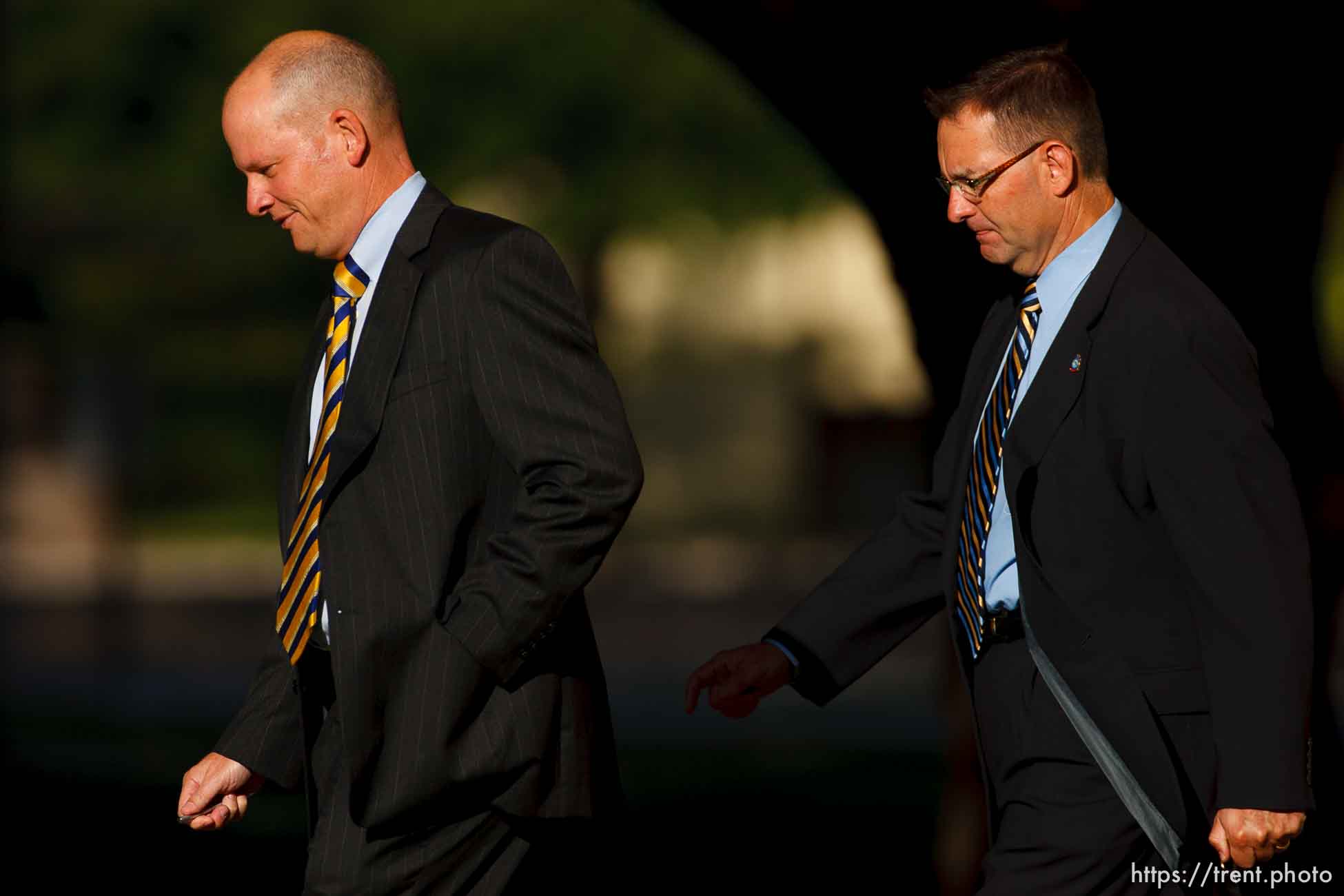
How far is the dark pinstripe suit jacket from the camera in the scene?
3.58 metres

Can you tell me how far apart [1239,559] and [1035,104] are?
89cm

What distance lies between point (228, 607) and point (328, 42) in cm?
1782

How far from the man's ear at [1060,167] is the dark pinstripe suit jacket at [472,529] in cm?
87

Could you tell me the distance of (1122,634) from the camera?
364 cm

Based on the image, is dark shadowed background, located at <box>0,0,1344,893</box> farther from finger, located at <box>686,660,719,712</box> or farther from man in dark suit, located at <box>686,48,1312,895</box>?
man in dark suit, located at <box>686,48,1312,895</box>

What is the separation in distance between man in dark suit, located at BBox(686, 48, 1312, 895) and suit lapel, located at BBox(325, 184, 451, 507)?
859mm

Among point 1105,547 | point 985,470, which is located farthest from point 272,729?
point 1105,547

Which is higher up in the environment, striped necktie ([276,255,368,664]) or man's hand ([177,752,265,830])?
striped necktie ([276,255,368,664])

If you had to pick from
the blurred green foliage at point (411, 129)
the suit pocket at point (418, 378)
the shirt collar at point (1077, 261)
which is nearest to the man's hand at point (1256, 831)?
the shirt collar at point (1077, 261)

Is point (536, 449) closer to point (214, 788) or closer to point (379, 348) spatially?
point (379, 348)

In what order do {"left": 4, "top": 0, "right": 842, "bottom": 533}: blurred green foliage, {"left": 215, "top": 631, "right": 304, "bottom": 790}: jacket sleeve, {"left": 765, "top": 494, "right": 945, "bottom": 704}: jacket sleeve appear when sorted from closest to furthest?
{"left": 215, "top": 631, "right": 304, "bottom": 790}: jacket sleeve → {"left": 765, "top": 494, "right": 945, "bottom": 704}: jacket sleeve → {"left": 4, "top": 0, "right": 842, "bottom": 533}: blurred green foliage

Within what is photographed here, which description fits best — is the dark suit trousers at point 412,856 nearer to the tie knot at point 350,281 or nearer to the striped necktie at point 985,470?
the tie knot at point 350,281

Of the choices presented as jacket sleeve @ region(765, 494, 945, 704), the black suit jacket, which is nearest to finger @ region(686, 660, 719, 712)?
jacket sleeve @ region(765, 494, 945, 704)

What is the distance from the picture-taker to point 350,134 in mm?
3775
